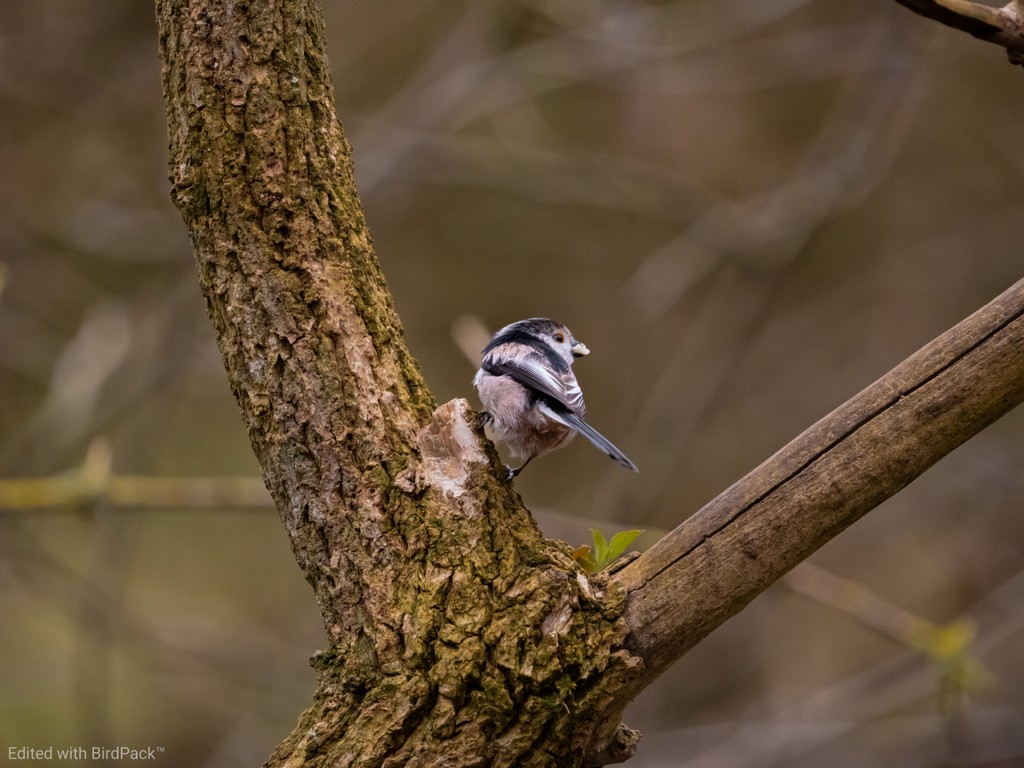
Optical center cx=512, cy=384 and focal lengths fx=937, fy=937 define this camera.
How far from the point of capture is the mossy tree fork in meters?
2.10

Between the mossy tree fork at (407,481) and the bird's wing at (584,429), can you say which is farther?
the bird's wing at (584,429)

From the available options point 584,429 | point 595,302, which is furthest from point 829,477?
point 595,302

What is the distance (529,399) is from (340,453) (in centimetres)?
103

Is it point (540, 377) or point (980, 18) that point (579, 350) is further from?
point (980, 18)

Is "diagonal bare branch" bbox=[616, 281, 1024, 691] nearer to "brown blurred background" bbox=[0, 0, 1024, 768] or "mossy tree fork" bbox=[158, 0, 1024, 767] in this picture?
"mossy tree fork" bbox=[158, 0, 1024, 767]

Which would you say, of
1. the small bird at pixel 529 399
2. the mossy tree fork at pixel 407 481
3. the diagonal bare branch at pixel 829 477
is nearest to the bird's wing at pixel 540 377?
the small bird at pixel 529 399

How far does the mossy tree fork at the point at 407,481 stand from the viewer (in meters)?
2.10

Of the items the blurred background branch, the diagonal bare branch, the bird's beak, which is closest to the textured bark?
the diagonal bare branch

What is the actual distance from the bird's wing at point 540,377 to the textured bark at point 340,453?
0.81 metres

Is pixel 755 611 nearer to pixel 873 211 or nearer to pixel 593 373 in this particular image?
pixel 593 373

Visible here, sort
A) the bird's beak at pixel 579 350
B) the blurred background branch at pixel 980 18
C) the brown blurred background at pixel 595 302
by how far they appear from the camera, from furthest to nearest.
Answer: the brown blurred background at pixel 595 302 → the bird's beak at pixel 579 350 → the blurred background branch at pixel 980 18

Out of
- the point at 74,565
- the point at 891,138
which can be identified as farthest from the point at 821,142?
the point at 74,565

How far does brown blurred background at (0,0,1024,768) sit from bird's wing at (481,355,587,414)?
150 cm

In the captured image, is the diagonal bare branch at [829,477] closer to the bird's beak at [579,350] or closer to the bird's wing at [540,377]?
the bird's wing at [540,377]
